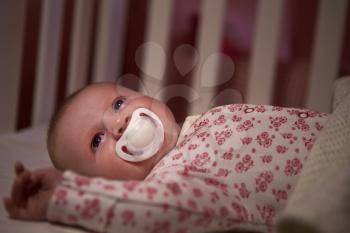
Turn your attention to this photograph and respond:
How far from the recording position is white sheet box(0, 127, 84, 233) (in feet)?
1.90

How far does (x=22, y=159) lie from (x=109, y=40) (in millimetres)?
633

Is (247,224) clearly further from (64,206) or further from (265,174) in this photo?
(64,206)

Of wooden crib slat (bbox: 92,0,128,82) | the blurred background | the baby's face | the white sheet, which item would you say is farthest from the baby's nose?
wooden crib slat (bbox: 92,0,128,82)

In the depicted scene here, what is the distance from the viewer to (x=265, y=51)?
4.13 ft

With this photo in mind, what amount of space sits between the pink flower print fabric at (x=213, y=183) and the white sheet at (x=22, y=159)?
0.03 meters

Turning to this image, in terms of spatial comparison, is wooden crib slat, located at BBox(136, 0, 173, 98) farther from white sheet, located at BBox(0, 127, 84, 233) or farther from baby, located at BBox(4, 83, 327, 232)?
baby, located at BBox(4, 83, 327, 232)

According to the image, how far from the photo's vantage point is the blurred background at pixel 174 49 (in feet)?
4.02

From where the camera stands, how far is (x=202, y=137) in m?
0.73

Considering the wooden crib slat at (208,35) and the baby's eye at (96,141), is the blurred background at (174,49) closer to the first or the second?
the wooden crib slat at (208,35)

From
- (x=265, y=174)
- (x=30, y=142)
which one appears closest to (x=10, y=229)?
(x=265, y=174)

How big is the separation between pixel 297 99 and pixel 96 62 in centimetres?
68

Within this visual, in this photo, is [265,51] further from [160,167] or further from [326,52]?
[160,167]

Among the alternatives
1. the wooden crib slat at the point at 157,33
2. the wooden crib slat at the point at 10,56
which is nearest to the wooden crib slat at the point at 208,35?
the wooden crib slat at the point at 157,33

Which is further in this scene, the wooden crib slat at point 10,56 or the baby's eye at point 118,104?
the wooden crib slat at point 10,56
